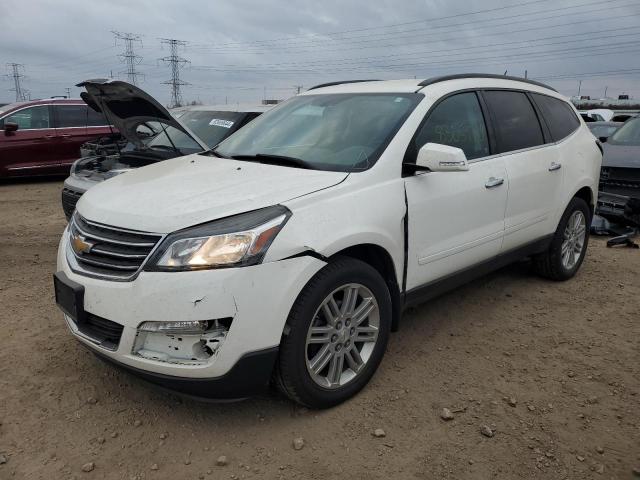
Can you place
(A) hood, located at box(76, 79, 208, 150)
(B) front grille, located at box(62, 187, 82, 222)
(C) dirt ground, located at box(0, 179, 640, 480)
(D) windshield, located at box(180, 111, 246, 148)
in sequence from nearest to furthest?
1. (C) dirt ground, located at box(0, 179, 640, 480)
2. (A) hood, located at box(76, 79, 208, 150)
3. (B) front grille, located at box(62, 187, 82, 222)
4. (D) windshield, located at box(180, 111, 246, 148)

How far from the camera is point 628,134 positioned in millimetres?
7984

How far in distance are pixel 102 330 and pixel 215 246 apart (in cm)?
75

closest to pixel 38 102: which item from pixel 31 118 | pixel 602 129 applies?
pixel 31 118

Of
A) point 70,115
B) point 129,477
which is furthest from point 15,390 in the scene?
point 70,115

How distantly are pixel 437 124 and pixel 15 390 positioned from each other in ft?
9.90

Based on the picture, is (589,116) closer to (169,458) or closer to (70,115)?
(70,115)

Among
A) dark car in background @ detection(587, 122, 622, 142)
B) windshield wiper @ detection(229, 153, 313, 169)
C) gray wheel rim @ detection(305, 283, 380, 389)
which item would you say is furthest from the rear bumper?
dark car in background @ detection(587, 122, 622, 142)

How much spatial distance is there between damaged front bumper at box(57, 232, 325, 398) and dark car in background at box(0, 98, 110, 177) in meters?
9.27

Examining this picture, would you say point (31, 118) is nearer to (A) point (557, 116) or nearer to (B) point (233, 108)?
(B) point (233, 108)

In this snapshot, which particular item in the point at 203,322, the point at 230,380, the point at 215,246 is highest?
the point at 215,246

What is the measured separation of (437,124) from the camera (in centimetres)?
349

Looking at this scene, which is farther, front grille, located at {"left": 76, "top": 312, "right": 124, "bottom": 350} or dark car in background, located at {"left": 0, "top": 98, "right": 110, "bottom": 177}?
dark car in background, located at {"left": 0, "top": 98, "right": 110, "bottom": 177}

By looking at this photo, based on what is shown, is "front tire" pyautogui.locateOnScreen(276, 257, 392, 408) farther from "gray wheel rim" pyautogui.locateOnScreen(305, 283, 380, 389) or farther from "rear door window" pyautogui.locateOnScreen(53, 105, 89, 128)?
"rear door window" pyautogui.locateOnScreen(53, 105, 89, 128)

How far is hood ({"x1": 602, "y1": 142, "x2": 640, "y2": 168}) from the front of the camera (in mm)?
6934
